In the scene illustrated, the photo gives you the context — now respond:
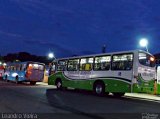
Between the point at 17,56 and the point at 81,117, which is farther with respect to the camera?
the point at 17,56

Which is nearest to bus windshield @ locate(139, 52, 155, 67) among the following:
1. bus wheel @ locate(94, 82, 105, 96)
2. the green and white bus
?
the green and white bus

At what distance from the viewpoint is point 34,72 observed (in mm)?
38750

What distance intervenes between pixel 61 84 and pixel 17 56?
342 feet

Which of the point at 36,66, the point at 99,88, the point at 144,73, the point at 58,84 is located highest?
the point at 36,66

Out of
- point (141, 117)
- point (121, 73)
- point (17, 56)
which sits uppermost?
point (17, 56)

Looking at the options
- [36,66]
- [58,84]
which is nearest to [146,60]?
[58,84]

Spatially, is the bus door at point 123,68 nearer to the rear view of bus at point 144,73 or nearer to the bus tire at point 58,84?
the rear view of bus at point 144,73

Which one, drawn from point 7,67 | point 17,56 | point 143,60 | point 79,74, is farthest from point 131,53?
point 17,56

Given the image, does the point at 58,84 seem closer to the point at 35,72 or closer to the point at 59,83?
the point at 59,83

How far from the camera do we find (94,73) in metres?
24.4

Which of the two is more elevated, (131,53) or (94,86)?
(131,53)

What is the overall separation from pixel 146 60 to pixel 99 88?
398 centimetres

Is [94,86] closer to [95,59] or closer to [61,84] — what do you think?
[95,59]

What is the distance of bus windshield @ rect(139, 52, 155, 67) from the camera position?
21359 millimetres
